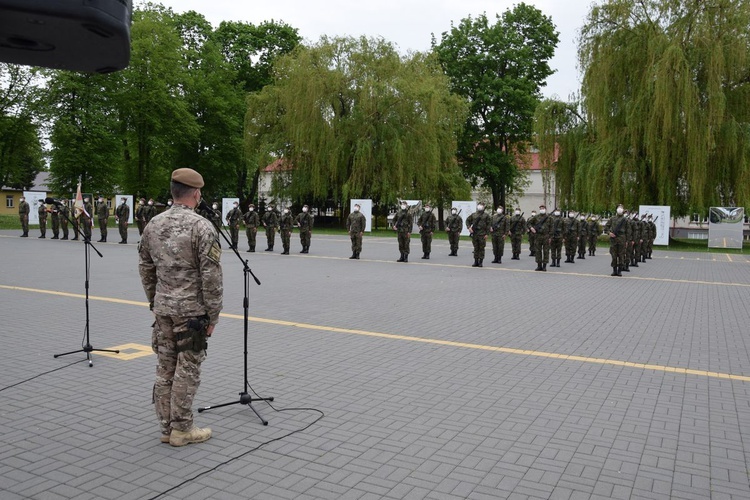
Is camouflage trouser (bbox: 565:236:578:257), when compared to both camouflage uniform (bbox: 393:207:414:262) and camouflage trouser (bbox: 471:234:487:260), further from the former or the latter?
camouflage uniform (bbox: 393:207:414:262)

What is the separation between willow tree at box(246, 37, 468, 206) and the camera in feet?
127

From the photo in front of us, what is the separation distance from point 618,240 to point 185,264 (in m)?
15.1

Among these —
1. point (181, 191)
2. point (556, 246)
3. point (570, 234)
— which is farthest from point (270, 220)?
point (181, 191)

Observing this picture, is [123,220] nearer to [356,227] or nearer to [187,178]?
[356,227]

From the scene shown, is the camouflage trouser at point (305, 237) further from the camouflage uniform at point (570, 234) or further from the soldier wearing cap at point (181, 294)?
the soldier wearing cap at point (181, 294)

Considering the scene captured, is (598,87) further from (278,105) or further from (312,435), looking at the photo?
(312,435)

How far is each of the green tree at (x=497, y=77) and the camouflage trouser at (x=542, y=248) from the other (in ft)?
97.7

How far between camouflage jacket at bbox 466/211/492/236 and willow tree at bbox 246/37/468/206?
18.2 meters

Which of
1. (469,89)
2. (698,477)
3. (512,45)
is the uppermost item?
(512,45)

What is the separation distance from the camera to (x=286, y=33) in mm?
54406

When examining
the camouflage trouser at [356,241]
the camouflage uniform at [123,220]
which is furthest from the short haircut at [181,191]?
the camouflage uniform at [123,220]

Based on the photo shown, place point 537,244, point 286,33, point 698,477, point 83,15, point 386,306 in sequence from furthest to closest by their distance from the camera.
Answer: point 286,33, point 537,244, point 386,306, point 698,477, point 83,15

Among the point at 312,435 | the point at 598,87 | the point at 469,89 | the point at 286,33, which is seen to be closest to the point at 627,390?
the point at 312,435

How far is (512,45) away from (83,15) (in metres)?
50.5
